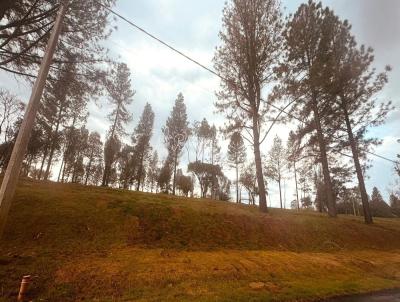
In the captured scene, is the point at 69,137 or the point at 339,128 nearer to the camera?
the point at 339,128

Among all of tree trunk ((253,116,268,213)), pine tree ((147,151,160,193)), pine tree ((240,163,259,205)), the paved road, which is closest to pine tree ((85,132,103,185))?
pine tree ((147,151,160,193))

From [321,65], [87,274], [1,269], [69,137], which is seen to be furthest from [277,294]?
[69,137]

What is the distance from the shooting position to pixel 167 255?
8.46 meters

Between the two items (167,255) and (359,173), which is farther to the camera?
(359,173)

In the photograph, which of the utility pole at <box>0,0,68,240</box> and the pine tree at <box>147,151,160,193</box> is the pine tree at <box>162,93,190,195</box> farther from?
the utility pole at <box>0,0,68,240</box>

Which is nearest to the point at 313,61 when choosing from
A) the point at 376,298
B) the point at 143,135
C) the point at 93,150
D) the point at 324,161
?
the point at 324,161

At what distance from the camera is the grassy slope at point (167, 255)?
20.1 ft

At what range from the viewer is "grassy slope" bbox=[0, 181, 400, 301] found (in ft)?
20.1

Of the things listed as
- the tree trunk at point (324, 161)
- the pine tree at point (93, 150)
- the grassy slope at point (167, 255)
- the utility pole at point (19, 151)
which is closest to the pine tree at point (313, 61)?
the tree trunk at point (324, 161)

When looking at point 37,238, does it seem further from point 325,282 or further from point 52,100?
point 325,282

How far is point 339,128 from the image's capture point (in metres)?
21.1

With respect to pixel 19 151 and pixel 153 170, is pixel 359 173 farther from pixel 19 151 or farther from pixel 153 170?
pixel 153 170

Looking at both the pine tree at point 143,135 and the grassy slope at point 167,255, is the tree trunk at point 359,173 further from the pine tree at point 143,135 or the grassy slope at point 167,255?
the pine tree at point 143,135

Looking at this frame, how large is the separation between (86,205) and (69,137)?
2562 cm
